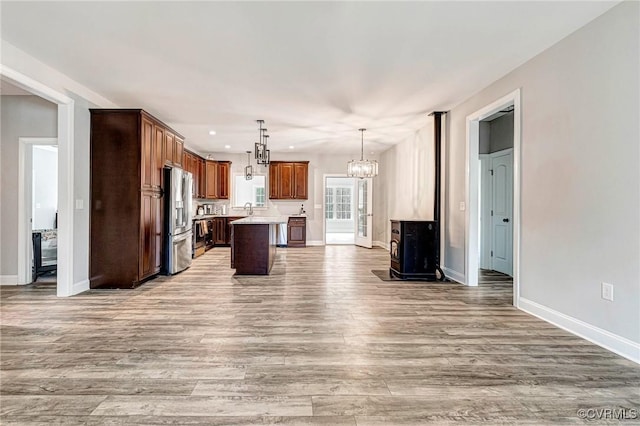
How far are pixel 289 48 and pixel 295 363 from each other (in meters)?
2.81

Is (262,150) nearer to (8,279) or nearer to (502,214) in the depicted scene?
(8,279)

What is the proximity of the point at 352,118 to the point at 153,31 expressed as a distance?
11.0 feet

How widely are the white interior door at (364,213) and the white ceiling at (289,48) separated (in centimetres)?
414

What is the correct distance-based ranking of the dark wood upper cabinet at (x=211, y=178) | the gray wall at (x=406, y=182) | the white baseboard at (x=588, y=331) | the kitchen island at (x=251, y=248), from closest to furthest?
the white baseboard at (x=588, y=331)
the kitchen island at (x=251, y=248)
the gray wall at (x=406, y=182)
the dark wood upper cabinet at (x=211, y=178)

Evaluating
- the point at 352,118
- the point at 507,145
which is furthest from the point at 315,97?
the point at 507,145

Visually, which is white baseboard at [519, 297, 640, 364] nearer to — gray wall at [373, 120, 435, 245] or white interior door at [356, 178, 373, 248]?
gray wall at [373, 120, 435, 245]

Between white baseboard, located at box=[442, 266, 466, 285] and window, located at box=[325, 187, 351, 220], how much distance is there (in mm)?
7464

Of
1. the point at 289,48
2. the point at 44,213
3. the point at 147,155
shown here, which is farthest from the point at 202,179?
the point at 289,48

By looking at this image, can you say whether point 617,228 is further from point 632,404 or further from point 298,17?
point 298,17

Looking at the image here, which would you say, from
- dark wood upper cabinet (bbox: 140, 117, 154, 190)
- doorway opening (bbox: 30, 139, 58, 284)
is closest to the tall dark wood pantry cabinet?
dark wood upper cabinet (bbox: 140, 117, 154, 190)

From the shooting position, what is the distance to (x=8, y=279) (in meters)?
4.57

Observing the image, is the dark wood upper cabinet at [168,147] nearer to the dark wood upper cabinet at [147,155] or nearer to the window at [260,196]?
the dark wood upper cabinet at [147,155]

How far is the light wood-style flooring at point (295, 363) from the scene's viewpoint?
5.74ft

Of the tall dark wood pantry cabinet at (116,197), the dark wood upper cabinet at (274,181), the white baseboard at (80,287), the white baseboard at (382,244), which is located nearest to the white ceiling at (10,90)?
the tall dark wood pantry cabinet at (116,197)
